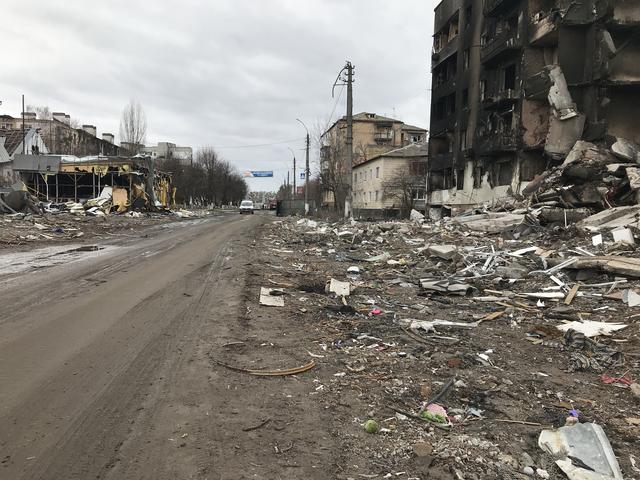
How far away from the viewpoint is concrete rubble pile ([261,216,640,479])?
11.1ft

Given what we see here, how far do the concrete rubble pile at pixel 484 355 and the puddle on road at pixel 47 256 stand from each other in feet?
17.6

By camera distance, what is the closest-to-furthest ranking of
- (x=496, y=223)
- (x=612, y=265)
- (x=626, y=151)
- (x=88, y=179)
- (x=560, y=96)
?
(x=612, y=265), (x=496, y=223), (x=626, y=151), (x=560, y=96), (x=88, y=179)

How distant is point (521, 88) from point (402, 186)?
25.3 metres

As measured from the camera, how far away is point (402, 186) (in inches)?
2156

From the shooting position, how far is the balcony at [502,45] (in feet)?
99.4

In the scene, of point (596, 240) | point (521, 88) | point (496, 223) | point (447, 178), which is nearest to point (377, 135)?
point (447, 178)

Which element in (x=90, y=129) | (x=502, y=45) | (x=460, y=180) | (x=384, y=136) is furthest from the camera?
(x=90, y=129)

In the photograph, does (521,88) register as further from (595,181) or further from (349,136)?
(595,181)

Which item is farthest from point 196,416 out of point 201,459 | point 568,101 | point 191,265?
point 568,101

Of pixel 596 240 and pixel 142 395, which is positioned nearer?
pixel 142 395

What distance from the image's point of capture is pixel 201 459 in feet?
10.5

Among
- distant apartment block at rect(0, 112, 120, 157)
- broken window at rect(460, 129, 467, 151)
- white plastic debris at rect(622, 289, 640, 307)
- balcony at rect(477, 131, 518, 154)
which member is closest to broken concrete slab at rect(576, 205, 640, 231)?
white plastic debris at rect(622, 289, 640, 307)

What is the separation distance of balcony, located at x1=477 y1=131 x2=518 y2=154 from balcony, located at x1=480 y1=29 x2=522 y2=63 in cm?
519

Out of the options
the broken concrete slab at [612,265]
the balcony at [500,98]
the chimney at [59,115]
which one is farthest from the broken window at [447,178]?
the chimney at [59,115]
